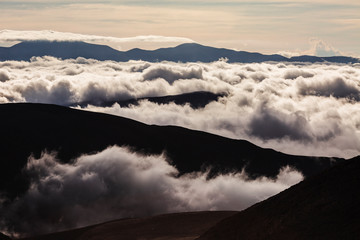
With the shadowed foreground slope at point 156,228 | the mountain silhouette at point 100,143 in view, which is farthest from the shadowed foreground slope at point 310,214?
the mountain silhouette at point 100,143

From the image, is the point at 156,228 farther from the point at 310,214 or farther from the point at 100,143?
the point at 100,143

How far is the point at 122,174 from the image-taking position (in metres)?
183

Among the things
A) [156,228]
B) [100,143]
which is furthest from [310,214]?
[100,143]

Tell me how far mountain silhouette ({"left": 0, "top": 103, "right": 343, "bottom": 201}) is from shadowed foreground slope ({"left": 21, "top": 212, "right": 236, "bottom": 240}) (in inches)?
3125

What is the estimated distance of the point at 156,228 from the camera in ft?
243

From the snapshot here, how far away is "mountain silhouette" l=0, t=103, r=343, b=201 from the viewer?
160 m

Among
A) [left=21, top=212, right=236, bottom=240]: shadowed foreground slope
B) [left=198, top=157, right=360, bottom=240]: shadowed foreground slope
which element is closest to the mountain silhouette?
[left=21, top=212, right=236, bottom=240]: shadowed foreground slope

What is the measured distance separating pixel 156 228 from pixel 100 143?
332 feet

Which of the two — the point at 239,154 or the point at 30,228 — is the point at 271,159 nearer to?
the point at 239,154

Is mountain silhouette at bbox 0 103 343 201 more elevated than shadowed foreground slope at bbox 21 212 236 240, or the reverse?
mountain silhouette at bbox 0 103 343 201

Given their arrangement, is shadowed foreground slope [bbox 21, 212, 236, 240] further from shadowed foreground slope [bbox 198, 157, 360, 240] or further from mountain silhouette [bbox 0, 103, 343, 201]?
mountain silhouette [bbox 0, 103, 343, 201]

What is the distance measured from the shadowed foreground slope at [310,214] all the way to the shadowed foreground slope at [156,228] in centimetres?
1843

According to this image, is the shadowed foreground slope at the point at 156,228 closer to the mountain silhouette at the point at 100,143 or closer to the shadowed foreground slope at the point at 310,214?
the shadowed foreground slope at the point at 310,214

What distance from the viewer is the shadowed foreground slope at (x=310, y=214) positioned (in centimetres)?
3884
